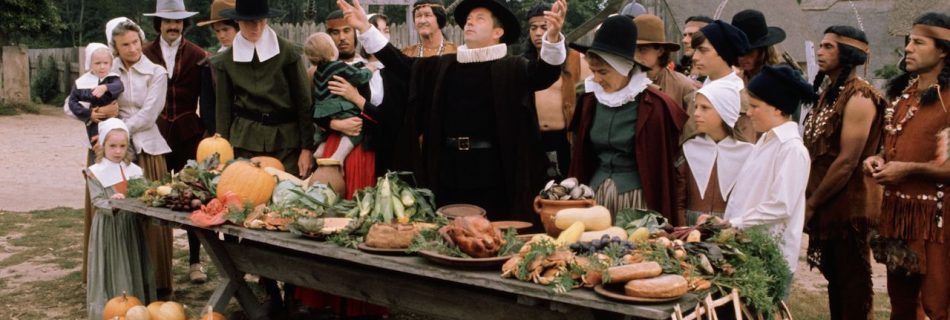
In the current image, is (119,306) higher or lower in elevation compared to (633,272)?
lower

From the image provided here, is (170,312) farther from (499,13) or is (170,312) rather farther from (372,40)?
(499,13)

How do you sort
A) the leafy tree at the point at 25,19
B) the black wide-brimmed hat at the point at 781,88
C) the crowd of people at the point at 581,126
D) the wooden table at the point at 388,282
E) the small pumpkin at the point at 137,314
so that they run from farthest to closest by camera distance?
1. the leafy tree at the point at 25,19
2. the small pumpkin at the point at 137,314
3. the crowd of people at the point at 581,126
4. the black wide-brimmed hat at the point at 781,88
5. the wooden table at the point at 388,282

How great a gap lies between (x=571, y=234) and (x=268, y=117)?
2.85 meters

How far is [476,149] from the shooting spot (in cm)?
Answer: 503

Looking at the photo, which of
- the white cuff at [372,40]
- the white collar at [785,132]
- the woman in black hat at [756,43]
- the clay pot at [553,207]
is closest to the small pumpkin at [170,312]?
the white cuff at [372,40]

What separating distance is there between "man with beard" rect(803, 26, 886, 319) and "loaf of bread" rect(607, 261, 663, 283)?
2040 millimetres

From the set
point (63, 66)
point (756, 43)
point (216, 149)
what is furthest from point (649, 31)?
point (63, 66)

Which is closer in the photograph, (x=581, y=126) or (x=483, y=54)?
(x=581, y=126)

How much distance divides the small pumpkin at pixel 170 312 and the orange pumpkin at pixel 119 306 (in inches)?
10.3

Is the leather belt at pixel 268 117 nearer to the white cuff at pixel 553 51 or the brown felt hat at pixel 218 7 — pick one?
the brown felt hat at pixel 218 7

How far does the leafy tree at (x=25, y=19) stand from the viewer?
807 inches

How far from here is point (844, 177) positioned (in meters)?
4.79

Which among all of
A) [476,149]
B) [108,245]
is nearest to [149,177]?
[108,245]

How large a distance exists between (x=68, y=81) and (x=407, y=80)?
23.1 metres
